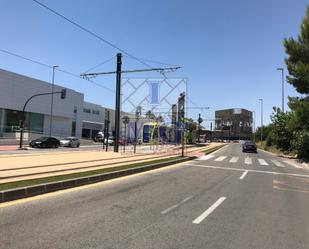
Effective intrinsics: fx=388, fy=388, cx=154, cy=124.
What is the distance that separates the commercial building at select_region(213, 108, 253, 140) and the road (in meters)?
157

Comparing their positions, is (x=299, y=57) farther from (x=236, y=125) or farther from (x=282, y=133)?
(x=236, y=125)

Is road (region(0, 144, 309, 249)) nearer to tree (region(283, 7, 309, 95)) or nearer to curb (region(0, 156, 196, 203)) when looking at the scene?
curb (region(0, 156, 196, 203))

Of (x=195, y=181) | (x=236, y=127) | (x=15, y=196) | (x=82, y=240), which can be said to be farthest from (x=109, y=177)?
(x=236, y=127)

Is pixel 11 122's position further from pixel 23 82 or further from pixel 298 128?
pixel 298 128

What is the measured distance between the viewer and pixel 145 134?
62469 mm

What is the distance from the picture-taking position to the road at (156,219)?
6.28 m

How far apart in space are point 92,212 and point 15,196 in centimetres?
230

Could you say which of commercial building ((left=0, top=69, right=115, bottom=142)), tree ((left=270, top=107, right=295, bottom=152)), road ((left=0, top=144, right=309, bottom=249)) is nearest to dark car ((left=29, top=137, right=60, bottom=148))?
commercial building ((left=0, top=69, right=115, bottom=142))

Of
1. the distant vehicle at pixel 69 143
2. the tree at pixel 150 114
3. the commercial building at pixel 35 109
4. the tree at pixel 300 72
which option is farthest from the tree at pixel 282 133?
the tree at pixel 150 114

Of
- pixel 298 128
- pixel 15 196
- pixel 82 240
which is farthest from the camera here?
Answer: pixel 298 128

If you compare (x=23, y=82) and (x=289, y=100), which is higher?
(x=23, y=82)

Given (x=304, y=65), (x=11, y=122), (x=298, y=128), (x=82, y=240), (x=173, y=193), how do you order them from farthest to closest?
(x=11, y=122) < (x=298, y=128) < (x=304, y=65) < (x=173, y=193) < (x=82, y=240)

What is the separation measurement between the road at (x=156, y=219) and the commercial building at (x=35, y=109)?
3962cm

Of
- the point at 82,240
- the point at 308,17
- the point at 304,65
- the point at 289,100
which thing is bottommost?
the point at 82,240
